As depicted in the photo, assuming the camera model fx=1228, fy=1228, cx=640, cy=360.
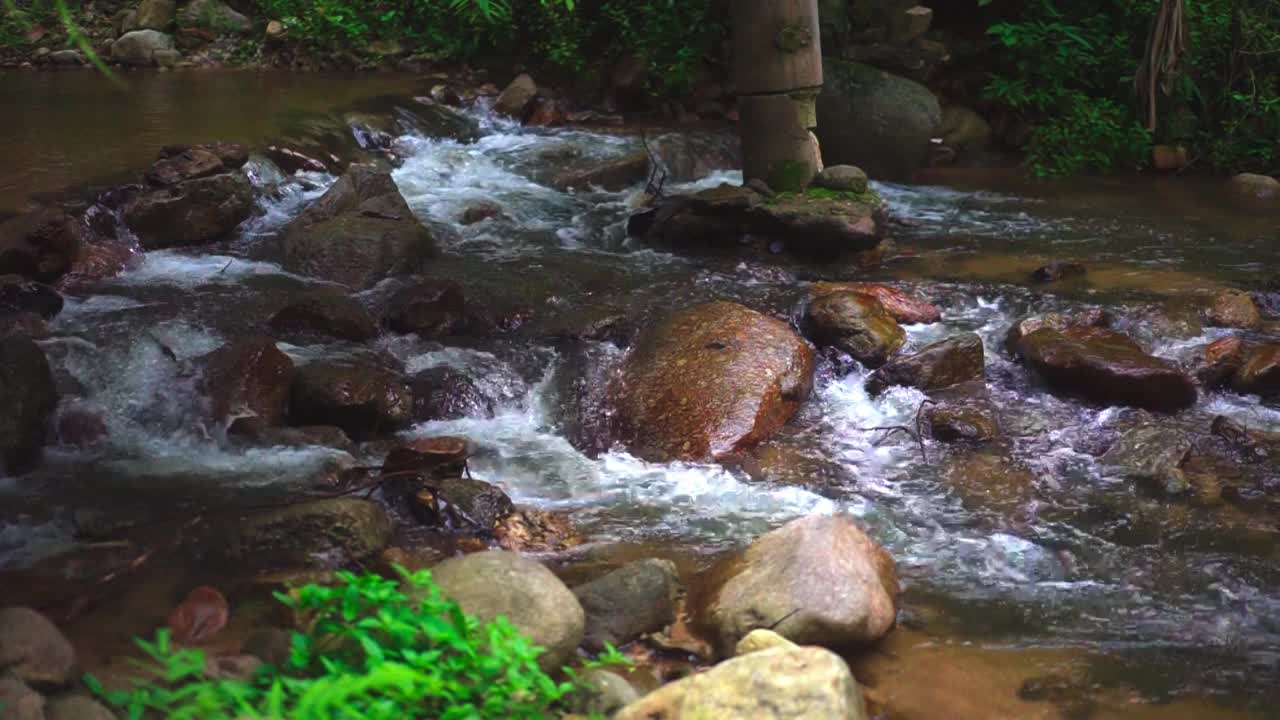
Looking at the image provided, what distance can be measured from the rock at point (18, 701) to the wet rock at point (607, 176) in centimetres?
677

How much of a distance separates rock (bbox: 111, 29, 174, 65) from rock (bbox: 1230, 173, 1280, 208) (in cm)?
1069

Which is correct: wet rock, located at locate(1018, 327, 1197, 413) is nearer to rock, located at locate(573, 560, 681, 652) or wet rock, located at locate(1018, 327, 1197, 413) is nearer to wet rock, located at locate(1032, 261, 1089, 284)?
wet rock, located at locate(1032, 261, 1089, 284)

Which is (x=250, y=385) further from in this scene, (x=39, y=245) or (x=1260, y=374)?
(x=1260, y=374)

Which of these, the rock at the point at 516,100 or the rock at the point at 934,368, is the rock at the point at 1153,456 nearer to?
the rock at the point at 934,368

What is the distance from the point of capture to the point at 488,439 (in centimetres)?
559

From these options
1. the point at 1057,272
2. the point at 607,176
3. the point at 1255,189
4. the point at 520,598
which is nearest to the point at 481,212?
the point at 607,176

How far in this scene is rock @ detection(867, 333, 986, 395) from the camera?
6.07m

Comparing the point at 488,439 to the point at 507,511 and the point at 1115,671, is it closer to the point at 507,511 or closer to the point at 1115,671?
the point at 507,511

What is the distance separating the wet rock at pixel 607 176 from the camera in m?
9.34

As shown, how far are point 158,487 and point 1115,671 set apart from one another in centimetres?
355

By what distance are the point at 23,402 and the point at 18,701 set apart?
247cm

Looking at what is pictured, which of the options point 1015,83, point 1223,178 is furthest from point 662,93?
point 1223,178

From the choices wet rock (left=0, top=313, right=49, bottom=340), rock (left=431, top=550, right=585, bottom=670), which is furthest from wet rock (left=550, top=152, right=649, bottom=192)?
rock (left=431, top=550, right=585, bottom=670)

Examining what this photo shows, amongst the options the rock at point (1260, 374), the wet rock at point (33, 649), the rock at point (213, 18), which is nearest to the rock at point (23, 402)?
the wet rock at point (33, 649)
